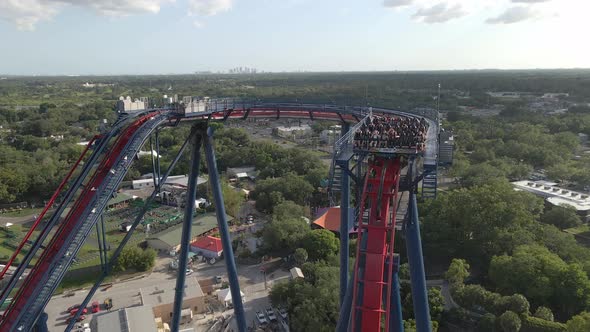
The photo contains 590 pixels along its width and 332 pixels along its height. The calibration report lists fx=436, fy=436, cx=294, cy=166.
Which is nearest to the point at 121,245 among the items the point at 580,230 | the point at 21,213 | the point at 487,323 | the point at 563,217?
the point at 487,323

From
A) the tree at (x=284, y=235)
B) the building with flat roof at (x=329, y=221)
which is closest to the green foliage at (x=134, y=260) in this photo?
the tree at (x=284, y=235)

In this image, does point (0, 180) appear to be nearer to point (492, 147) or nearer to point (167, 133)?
point (167, 133)

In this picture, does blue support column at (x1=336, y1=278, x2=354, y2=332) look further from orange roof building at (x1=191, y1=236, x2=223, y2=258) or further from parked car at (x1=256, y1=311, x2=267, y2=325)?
orange roof building at (x1=191, y1=236, x2=223, y2=258)

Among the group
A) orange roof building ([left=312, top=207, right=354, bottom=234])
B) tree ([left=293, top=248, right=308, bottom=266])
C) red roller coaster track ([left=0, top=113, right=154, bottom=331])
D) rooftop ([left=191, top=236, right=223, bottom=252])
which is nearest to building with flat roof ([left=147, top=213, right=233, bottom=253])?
rooftop ([left=191, top=236, right=223, bottom=252])

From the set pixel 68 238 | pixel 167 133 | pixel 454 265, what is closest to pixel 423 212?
pixel 454 265

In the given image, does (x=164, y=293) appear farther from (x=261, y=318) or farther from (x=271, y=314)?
(x=271, y=314)

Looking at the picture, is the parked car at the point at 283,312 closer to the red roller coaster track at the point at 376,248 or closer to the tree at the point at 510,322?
the tree at the point at 510,322
